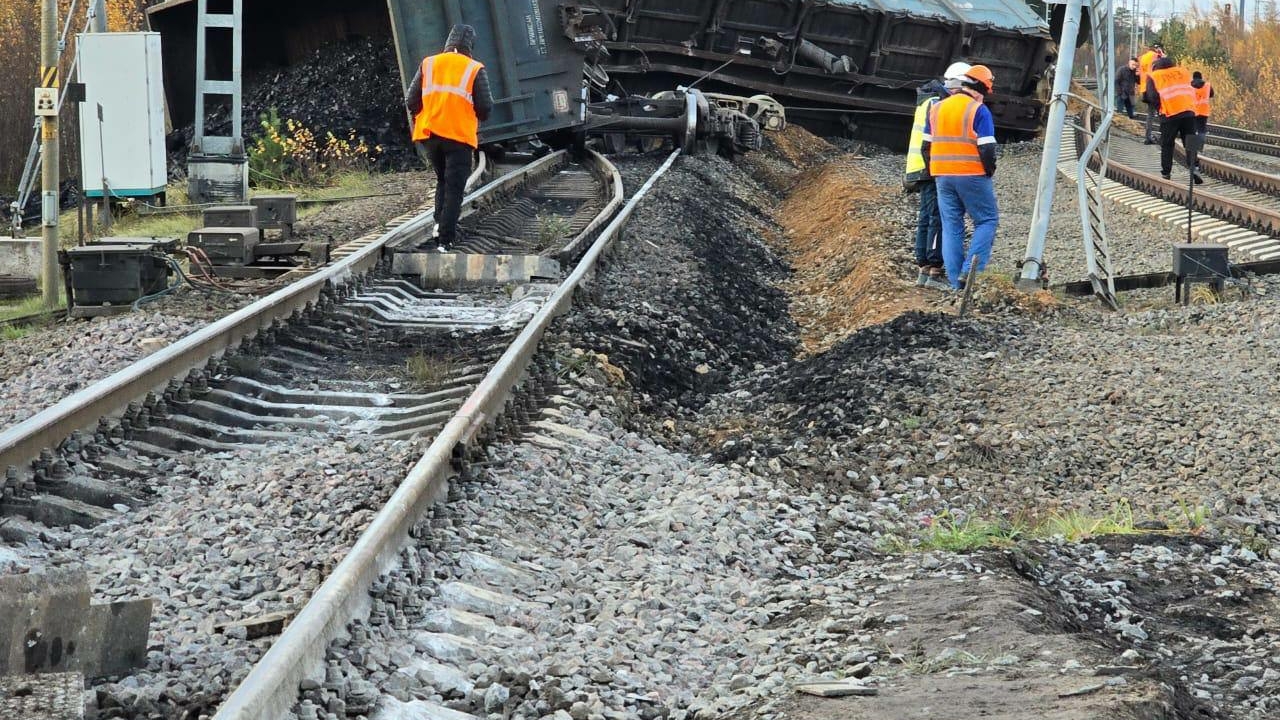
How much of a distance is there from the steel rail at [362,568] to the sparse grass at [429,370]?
0.36 meters

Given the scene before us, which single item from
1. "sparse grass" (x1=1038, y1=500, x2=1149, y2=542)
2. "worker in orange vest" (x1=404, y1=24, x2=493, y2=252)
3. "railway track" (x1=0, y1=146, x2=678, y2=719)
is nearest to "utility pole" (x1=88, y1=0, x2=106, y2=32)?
"worker in orange vest" (x1=404, y1=24, x2=493, y2=252)

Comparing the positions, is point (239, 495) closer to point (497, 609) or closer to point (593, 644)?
point (497, 609)

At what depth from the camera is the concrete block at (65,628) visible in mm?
3385

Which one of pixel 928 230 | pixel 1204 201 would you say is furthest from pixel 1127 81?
pixel 928 230

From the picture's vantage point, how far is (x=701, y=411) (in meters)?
7.61

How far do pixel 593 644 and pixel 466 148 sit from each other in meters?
7.22

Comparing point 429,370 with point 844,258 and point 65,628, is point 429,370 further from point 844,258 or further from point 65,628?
point 844,258

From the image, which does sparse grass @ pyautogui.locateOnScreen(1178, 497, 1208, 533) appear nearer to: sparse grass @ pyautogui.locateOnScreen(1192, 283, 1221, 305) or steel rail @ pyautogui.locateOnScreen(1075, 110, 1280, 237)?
sparse grass @ pyautogui.locateOnScreen(1192, 283, 1221, 305)

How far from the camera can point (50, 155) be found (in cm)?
1072

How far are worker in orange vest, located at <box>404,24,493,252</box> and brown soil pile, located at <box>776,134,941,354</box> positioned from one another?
283cm

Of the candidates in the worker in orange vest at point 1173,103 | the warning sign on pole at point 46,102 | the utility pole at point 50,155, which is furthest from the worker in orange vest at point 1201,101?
the warning sign on pole at point 46,102

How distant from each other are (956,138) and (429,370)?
5049mm

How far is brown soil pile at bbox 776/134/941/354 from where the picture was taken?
35.0 feet

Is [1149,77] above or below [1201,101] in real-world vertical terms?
above
